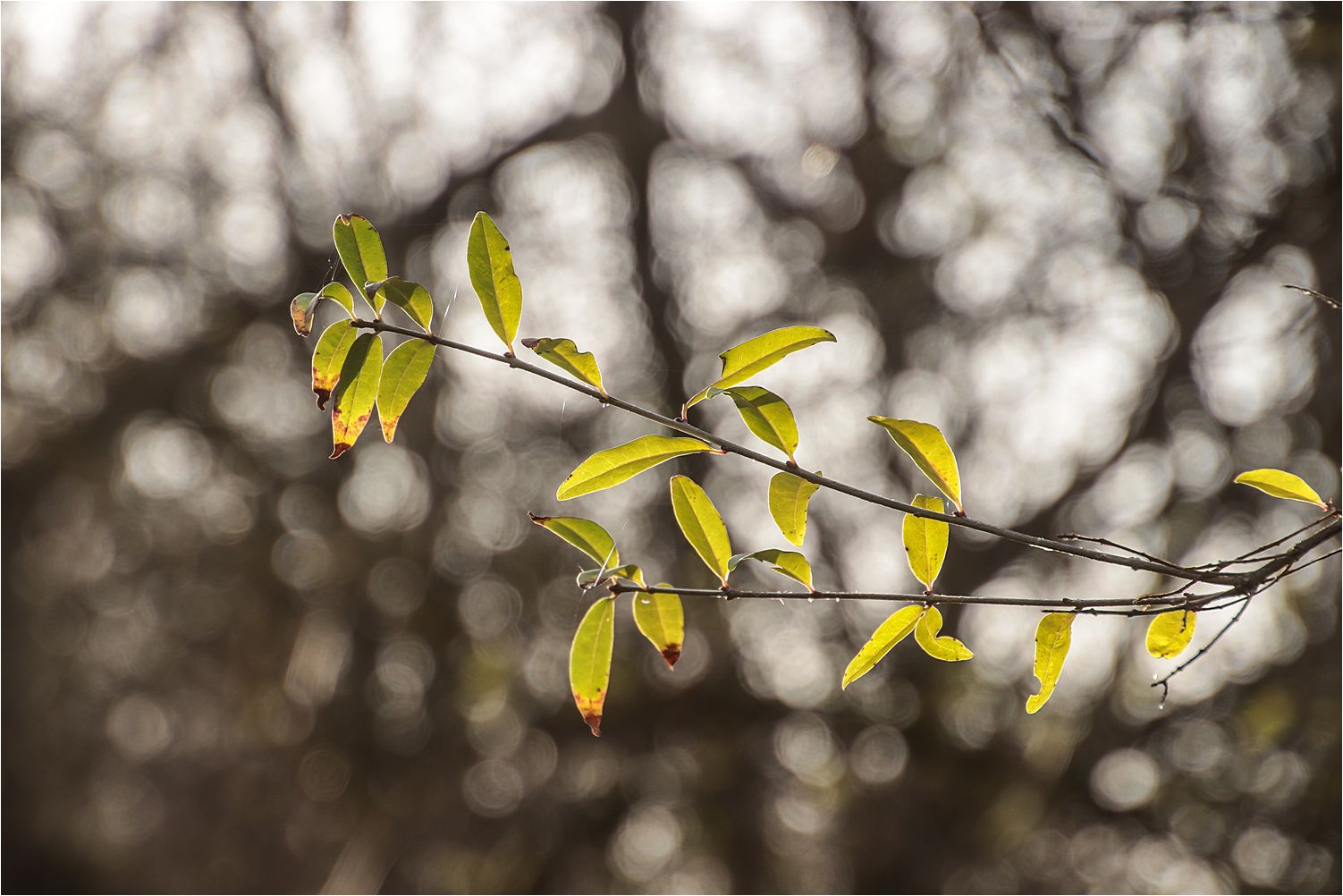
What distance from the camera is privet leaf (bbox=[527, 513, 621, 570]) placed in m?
0.49

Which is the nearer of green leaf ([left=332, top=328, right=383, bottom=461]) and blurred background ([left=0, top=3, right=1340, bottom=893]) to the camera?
green leaf ([left=332, top=328, right=383, bottom=461])

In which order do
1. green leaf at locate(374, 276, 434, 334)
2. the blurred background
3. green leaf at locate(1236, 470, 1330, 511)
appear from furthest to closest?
1. the blurred background
2. green leaf at locate(1236, 470, 1330, 511)
3. green leaf at locate(374, 276, 434, 334)

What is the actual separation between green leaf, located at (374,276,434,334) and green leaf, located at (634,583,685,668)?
0.24 m

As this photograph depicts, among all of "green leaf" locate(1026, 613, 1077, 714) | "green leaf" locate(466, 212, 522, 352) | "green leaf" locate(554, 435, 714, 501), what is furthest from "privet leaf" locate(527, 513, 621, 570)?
"green leaf" locate(1026, 613, 1077, 714)

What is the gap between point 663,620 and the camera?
53 cm

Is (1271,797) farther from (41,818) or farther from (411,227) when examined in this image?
(41,818)

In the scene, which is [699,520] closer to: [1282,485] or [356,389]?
[356,389]

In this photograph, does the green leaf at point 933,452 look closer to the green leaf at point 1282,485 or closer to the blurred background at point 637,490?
the green leaf at point 1282,485

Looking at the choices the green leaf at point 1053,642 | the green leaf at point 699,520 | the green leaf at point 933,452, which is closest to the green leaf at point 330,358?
the green leaf at point 699,520

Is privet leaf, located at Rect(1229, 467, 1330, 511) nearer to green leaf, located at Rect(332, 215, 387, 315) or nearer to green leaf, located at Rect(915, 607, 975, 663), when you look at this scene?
green leaf, located at Rect(915, 607, 975, 663)

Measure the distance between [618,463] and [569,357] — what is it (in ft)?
0.28

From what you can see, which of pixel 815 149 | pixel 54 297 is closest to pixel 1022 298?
pixel 815 149

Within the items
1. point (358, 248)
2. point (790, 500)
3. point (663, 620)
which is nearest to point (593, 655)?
point (663, 620)

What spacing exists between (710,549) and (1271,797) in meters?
2.34
